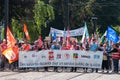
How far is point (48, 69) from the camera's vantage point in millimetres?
26219

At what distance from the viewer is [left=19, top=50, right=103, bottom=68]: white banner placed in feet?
82.3

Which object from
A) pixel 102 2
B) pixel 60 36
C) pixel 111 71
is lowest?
pixel 111 71

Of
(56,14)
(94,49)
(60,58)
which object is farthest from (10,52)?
(56,14)

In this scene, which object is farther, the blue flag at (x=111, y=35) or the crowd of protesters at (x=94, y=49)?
the blue flag at (x=111, y=35)

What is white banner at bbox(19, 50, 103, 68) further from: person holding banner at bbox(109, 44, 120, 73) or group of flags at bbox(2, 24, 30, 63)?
person holding banner at bbox(109, 44, 120, 73)

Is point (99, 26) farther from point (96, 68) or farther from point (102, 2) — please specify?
point (96, 68)

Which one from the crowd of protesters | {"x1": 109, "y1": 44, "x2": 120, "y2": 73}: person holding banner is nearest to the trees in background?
the crowd of protesters

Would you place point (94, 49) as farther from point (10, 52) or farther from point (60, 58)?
point (10, 52)

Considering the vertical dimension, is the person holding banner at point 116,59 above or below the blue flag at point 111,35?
below

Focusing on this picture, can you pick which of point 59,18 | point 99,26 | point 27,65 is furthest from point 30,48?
point 99,26

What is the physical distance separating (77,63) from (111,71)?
205cm

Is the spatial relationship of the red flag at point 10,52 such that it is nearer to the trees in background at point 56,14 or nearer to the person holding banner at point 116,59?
the person holding banner at point 116,59

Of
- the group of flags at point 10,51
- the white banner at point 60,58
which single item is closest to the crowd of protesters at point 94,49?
the group of flags at point 10,51

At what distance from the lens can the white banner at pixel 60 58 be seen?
25.1m
